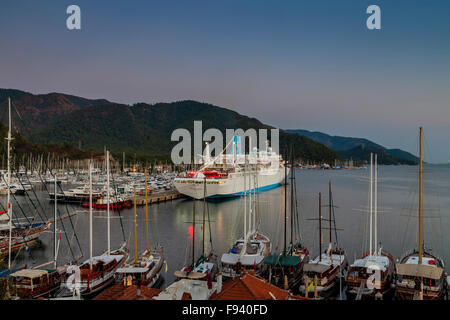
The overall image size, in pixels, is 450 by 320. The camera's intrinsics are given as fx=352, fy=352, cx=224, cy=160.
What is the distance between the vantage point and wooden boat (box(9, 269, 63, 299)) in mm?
12209

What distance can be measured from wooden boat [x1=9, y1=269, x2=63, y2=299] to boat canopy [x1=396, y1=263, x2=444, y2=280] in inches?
499

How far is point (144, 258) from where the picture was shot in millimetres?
15648

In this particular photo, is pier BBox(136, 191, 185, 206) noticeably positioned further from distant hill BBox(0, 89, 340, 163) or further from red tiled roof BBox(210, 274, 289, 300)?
distant hill BBox(0, 89, 340, 163)

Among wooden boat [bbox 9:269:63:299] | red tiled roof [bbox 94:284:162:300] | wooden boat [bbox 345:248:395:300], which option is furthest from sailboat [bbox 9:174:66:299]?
wooden boat [bbox 345:248:395:300]

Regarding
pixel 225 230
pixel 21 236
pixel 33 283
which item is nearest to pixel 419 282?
pixel 33 283

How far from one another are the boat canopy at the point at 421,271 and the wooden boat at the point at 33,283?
1267 cm

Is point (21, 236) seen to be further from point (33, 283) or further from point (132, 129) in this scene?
point (132, 129)

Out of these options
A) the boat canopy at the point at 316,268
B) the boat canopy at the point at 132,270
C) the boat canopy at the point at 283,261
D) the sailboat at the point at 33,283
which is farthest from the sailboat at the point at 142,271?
the boat canopy at the point at 316,268

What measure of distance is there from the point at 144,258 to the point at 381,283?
32.0ft

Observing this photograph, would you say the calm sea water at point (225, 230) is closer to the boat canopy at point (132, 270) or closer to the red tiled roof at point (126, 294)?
the boat canopy at point (132, 270)
